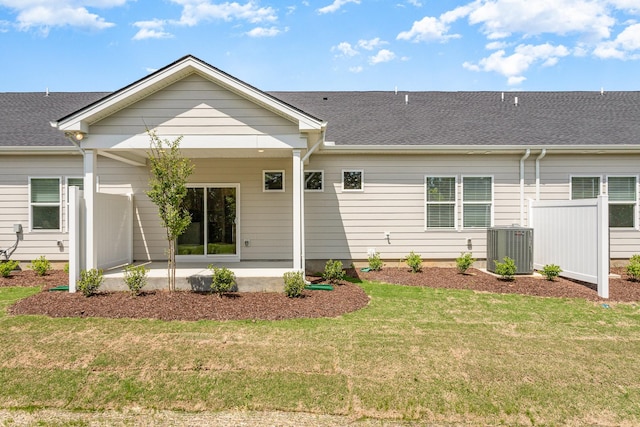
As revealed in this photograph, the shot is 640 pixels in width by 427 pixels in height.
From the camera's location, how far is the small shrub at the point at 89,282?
714cm


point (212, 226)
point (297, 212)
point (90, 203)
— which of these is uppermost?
point (90, 203)

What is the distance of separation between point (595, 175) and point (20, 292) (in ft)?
45.5

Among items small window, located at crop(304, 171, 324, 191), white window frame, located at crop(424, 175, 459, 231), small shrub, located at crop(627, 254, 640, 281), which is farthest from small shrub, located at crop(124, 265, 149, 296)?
small shrub, located at crop(627, 254, 640, 281)

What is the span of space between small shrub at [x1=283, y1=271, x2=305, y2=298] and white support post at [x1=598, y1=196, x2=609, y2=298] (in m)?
5.88

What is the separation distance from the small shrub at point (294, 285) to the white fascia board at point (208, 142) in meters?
2.51

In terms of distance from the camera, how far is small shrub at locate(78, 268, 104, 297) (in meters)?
7.14

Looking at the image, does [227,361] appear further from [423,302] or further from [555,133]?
[555,133]

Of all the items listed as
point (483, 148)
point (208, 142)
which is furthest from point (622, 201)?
point (208, 142)

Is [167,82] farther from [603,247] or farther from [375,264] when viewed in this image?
[603,247]

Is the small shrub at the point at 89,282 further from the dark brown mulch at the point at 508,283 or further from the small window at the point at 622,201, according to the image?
Result: the small window at the point at 622,201

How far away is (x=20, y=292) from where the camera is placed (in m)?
7.86

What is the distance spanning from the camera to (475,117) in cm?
1195

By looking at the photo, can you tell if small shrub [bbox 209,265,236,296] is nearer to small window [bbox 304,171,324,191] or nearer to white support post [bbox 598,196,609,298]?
small window [bbox 304,171,324,191]

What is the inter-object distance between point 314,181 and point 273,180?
43.1 inches
